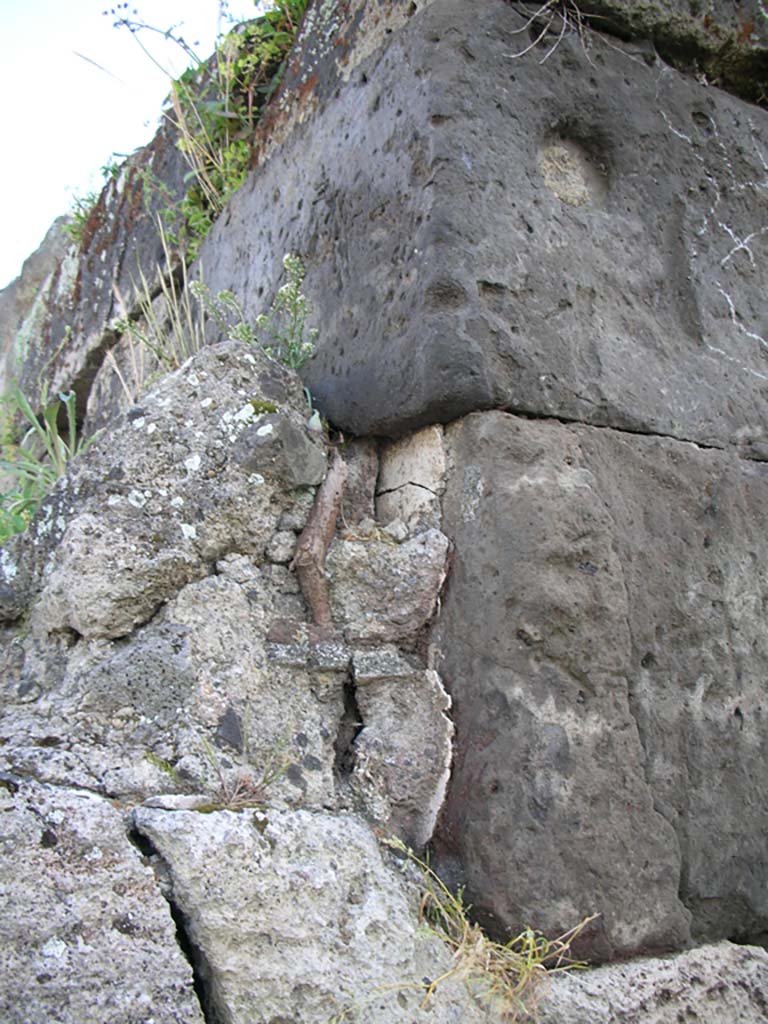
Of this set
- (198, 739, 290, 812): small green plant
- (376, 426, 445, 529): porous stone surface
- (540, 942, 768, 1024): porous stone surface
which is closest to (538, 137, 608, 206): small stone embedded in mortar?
(376, 426, 445, 529): porous stone surface

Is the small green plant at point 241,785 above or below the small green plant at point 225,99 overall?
below

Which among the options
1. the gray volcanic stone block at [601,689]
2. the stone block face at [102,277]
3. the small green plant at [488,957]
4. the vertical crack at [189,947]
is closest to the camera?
the vertical crack at [189,947]

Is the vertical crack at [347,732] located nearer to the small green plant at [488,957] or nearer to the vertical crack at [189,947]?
the small green plant at [488,957]

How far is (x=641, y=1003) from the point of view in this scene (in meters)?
1.68

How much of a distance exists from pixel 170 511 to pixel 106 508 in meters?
0.12

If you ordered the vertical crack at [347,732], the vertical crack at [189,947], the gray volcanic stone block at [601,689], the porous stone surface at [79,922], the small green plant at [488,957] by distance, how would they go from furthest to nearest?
the vertical crack at [347,732], the gray volcanic stone block at [601,689], the small green plant at [488,957], the vertical crack at [189,947], the porous stone surface at [79,922]

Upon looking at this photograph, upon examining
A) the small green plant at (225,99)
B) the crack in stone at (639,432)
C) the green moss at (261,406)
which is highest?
the small green plant at (225,99)

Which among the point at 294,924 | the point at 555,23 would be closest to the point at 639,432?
the point at 555,23

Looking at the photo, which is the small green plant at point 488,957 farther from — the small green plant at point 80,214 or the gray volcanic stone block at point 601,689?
the small green plant at point 80,214

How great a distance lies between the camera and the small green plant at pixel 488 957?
5.26ft

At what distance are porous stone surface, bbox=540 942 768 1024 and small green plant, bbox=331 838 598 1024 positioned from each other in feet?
0.11

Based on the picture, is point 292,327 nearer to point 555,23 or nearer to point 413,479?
point 413,479

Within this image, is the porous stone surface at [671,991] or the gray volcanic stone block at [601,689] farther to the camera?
the gray volcanic stone block at [601,689]

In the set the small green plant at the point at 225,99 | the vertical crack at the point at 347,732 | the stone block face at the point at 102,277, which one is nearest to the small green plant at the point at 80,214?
the stone block face at the point at 102,277
